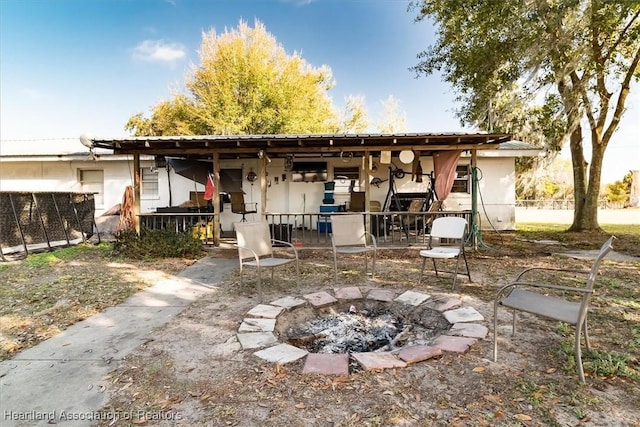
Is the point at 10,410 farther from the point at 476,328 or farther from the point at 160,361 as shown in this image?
the point at 476,328

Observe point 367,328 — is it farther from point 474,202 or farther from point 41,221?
point 41,221

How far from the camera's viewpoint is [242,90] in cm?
1955

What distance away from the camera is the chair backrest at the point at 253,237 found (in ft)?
14.6

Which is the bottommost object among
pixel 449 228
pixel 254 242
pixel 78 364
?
pixel 78 364

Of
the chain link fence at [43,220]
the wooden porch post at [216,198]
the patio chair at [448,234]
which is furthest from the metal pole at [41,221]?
the patio chair at [448,234]

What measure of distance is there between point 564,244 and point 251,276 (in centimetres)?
726

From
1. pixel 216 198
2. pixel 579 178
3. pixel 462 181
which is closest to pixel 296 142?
pixel 216 198

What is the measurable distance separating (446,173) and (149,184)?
9.03 m

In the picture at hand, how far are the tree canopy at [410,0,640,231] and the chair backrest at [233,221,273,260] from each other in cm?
716

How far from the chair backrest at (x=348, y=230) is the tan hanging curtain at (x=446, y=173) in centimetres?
314

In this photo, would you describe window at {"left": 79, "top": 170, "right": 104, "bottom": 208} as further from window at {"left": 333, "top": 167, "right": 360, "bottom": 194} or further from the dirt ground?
the dirt ground

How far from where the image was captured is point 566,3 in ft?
22.3

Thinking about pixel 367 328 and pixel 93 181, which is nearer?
pixel 367 328

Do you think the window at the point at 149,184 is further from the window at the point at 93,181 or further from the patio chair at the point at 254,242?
the patio chair at the point at 254,242
